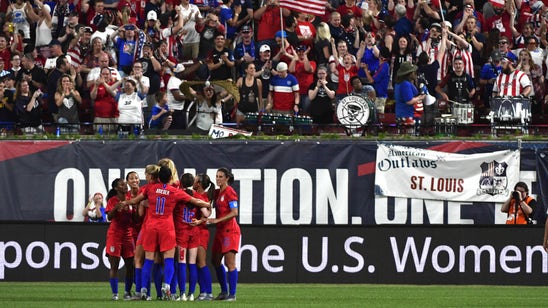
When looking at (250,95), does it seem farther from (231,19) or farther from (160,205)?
(160,205)

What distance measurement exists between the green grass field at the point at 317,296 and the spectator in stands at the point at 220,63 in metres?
5.78

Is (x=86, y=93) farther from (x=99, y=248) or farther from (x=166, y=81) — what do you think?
(x=99, y=248)

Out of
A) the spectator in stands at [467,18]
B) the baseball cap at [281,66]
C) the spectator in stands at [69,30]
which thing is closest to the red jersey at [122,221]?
the baseball cap at [281,66]

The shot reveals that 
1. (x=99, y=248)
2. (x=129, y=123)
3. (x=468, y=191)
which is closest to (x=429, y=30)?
(x=468, y=191)

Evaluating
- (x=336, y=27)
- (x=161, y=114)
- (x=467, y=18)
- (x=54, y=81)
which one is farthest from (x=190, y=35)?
(x=467, y=18)

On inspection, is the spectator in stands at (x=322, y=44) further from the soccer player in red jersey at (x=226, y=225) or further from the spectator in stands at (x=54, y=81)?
the soccer player in red jersey at (x=226, y=225)

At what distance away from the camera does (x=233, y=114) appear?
87.9 feet

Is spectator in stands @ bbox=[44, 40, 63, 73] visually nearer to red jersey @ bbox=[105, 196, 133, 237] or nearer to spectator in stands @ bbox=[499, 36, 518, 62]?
spectator in stands @ bbox=[499, 36, 518, 62]

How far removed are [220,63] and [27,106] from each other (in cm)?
398

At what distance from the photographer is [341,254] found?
77.4ft

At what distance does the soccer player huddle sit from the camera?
1802cm

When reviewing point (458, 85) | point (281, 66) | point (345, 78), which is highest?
point (281, 66)

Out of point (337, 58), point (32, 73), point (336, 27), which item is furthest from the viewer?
point (336, 27)

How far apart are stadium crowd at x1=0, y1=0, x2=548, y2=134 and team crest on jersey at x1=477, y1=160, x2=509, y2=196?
4.59 ft
